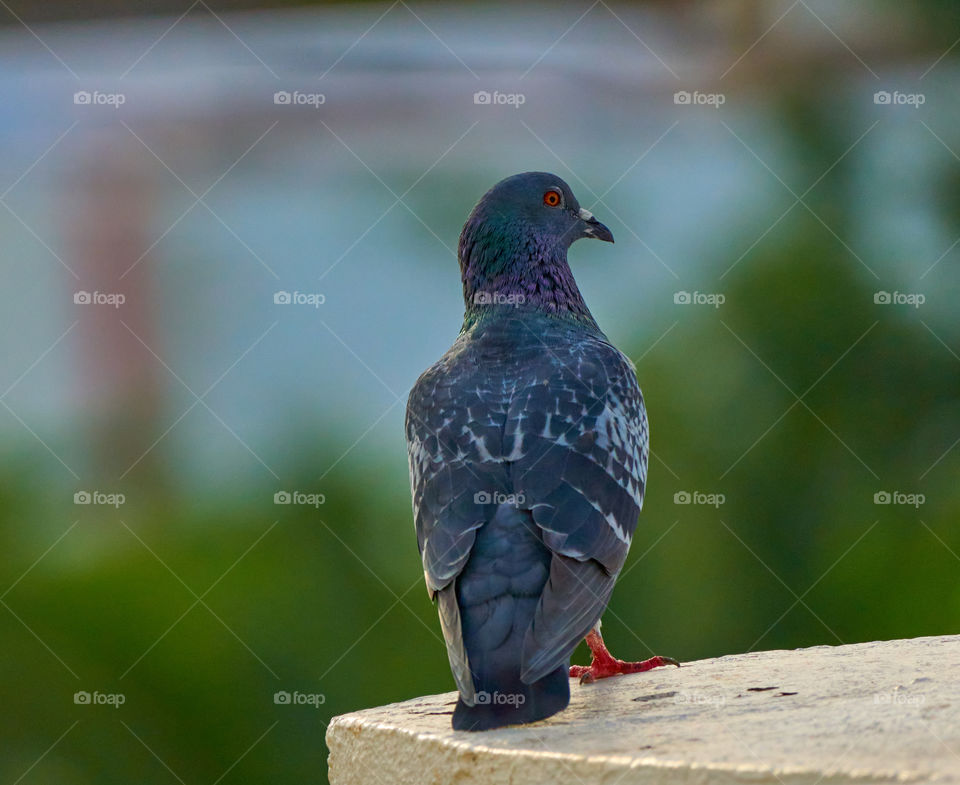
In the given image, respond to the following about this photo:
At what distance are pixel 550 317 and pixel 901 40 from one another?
6.13 meters

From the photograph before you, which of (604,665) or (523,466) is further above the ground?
(523,466)

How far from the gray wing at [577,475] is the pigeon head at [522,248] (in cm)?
42

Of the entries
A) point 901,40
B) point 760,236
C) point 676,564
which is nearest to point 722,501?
point 676,564

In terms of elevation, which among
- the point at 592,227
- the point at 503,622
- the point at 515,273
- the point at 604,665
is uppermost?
the point at 592,227

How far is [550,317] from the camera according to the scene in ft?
15.2

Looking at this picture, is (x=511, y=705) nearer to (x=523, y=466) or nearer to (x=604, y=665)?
(x=523, y=466)

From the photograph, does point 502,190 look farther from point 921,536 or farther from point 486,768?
point 921,536

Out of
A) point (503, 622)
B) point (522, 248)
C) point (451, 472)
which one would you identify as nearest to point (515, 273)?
point (522, 248)

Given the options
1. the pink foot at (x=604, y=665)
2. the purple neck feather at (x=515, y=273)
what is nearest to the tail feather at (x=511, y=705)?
the pink foot at (x=604, y=665)

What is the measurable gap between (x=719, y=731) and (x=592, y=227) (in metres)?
2.96

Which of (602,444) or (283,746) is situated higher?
(602,444)

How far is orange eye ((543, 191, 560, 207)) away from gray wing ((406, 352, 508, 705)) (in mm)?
1106

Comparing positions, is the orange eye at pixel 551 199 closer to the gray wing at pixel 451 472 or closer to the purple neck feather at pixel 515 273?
the purple neck feather at pixel 515 273

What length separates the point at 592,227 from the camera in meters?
5.18
